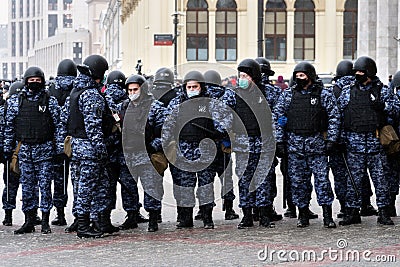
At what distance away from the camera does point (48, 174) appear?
40.7 feet

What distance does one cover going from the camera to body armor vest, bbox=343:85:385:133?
40.9 ft

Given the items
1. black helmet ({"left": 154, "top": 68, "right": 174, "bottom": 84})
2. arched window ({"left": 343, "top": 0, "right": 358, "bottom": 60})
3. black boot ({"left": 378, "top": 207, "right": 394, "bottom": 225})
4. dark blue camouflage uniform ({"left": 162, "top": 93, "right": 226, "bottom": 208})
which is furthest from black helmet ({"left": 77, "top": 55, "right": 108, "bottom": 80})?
arched window ({"left": 343, "top": 0, "right": 358, "bottom": 60})

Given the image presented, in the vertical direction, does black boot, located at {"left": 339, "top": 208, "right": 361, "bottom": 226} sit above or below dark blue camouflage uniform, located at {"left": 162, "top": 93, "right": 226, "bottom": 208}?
→ below

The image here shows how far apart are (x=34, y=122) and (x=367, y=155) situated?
4314 millimetres

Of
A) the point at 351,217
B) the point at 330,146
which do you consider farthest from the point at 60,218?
the point at 351,217

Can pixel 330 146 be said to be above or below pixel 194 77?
below

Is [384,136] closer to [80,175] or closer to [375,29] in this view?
[80,175]

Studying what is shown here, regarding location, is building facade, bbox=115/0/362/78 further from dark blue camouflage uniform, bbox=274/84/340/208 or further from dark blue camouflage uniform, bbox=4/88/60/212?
dark blue camouflage uniform, bbox=274/84/340/208

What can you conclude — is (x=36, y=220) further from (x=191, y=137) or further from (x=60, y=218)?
(x=191, y=137)

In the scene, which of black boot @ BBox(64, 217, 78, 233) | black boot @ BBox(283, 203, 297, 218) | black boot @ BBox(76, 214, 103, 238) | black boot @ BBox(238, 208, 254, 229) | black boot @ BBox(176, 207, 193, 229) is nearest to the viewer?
black boot @ BBox(76, 214, 103, 238)

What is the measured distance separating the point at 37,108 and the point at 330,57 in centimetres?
4875

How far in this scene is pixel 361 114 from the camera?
12469 mm

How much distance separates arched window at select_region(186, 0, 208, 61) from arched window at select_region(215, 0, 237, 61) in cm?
75

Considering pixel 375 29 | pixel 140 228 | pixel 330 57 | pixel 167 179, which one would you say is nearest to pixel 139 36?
pixel 330 57
